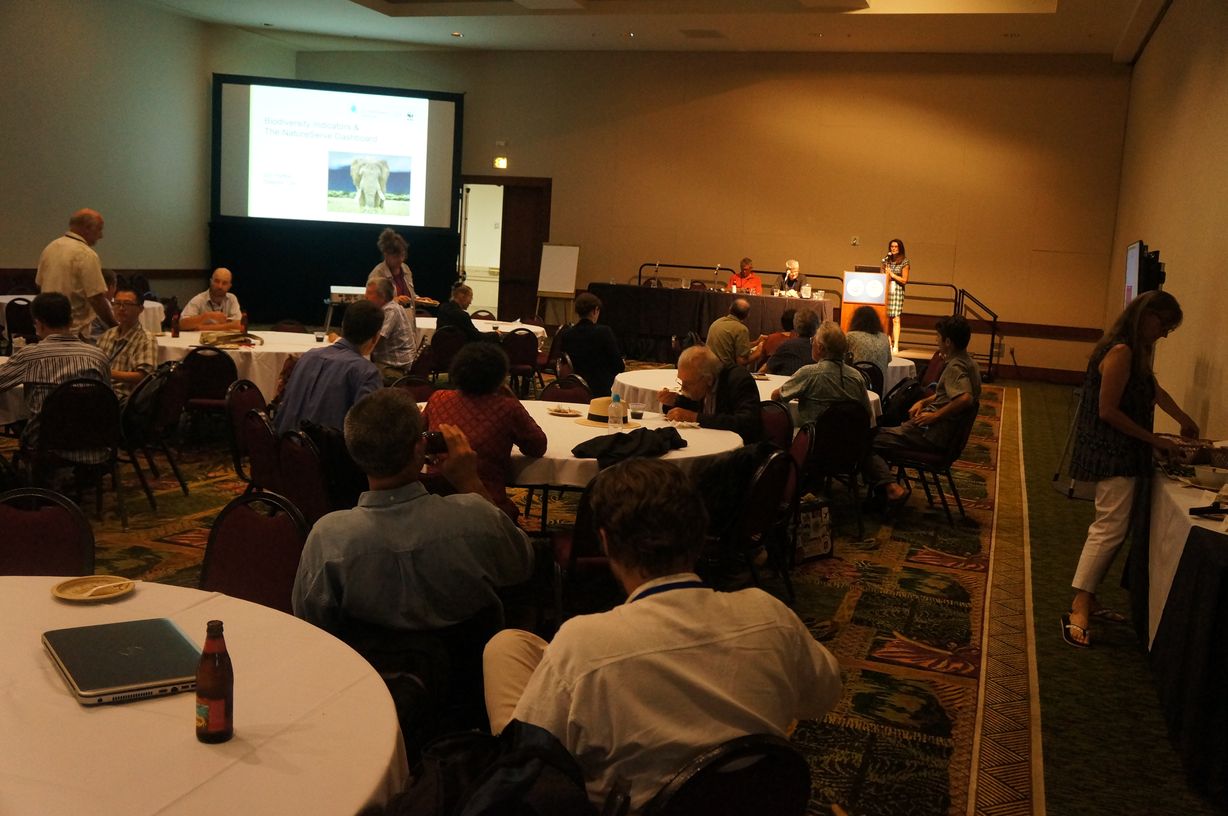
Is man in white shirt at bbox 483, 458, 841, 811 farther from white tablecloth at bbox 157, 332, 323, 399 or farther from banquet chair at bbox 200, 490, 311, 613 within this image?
white tablecloth at bbox 157, 332, 323, 399

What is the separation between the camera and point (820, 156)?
1619cm

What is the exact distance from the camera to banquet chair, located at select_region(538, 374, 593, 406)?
608cm

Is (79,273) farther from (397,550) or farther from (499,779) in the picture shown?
(499,779)

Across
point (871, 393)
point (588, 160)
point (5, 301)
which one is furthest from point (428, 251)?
point (871, 393)

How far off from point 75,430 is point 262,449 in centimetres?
131

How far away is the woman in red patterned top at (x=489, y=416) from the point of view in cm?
Result: 419

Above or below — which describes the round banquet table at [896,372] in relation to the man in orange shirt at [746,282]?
below

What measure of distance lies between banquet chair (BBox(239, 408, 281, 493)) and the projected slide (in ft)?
39.7

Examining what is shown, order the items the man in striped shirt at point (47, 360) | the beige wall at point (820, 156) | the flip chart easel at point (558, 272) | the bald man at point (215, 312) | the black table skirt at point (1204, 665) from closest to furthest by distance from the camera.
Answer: the black table skirt at point (1204, 665), the man in striped shirt at point (47, 360), the bald man at point (215, 312), the beige wall at point (820, 156), the flip chart easel at point (558, 272)

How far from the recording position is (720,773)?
1654 mm

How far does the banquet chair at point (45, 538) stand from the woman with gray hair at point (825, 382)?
4252 millimetres

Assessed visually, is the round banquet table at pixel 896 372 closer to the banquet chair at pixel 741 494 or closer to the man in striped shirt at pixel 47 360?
the banquet chair at pixel 741 494

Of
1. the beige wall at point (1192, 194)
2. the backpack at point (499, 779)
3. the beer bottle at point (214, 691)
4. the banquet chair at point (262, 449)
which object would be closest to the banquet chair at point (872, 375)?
the beige wall at point (1192, 194)

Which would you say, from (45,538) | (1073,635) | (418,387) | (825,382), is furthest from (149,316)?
(1073,635)
